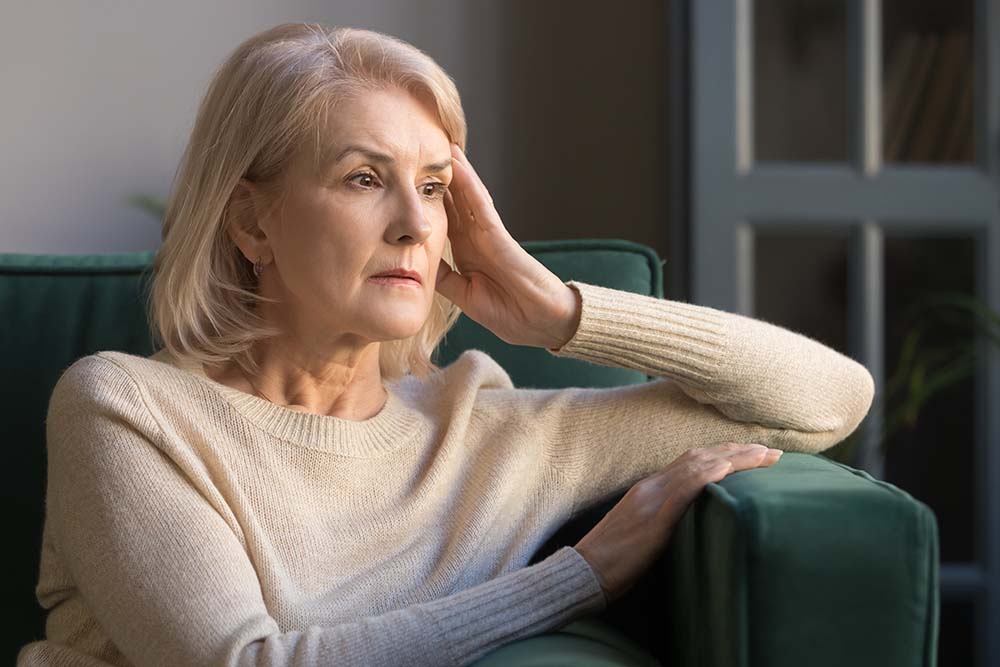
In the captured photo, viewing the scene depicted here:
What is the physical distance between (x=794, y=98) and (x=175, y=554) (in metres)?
2.01

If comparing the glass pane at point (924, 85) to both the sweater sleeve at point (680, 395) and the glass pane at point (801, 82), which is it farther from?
the sweater sleeve at point (680, 395)

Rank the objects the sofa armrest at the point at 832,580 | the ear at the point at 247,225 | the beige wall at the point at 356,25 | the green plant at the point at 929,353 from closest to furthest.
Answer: the sofa armrest at the point at 832,580 < the ear at the point at 247,225 < the green plant at the point at 929,353 < the beige wall at the point at 356,25

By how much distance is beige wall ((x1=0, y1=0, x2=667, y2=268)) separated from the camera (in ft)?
9.37

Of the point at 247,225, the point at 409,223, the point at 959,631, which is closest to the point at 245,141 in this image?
the point at 247,225

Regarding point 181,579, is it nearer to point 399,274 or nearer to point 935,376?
point 399,274

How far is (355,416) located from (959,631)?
185 centimetres

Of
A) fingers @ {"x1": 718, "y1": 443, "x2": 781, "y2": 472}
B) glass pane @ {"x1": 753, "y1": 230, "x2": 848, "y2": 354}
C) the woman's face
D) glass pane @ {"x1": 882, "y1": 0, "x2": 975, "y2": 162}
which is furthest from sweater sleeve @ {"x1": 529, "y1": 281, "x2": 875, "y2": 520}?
glass pane @ {"x1": 882, "y1": 0, "x2": 975, "y2": 162}

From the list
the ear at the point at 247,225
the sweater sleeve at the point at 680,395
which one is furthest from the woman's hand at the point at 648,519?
the ear at the point at 247,225

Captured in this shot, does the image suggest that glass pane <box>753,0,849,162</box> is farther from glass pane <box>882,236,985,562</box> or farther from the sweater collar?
the sweater collar

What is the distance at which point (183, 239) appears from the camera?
4.62ft

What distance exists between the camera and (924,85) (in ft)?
8.78

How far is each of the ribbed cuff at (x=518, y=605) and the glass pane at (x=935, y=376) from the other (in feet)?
5.30

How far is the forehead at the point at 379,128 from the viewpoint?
4.35 ft

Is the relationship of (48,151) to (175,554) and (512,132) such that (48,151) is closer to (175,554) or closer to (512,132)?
(512,132)
